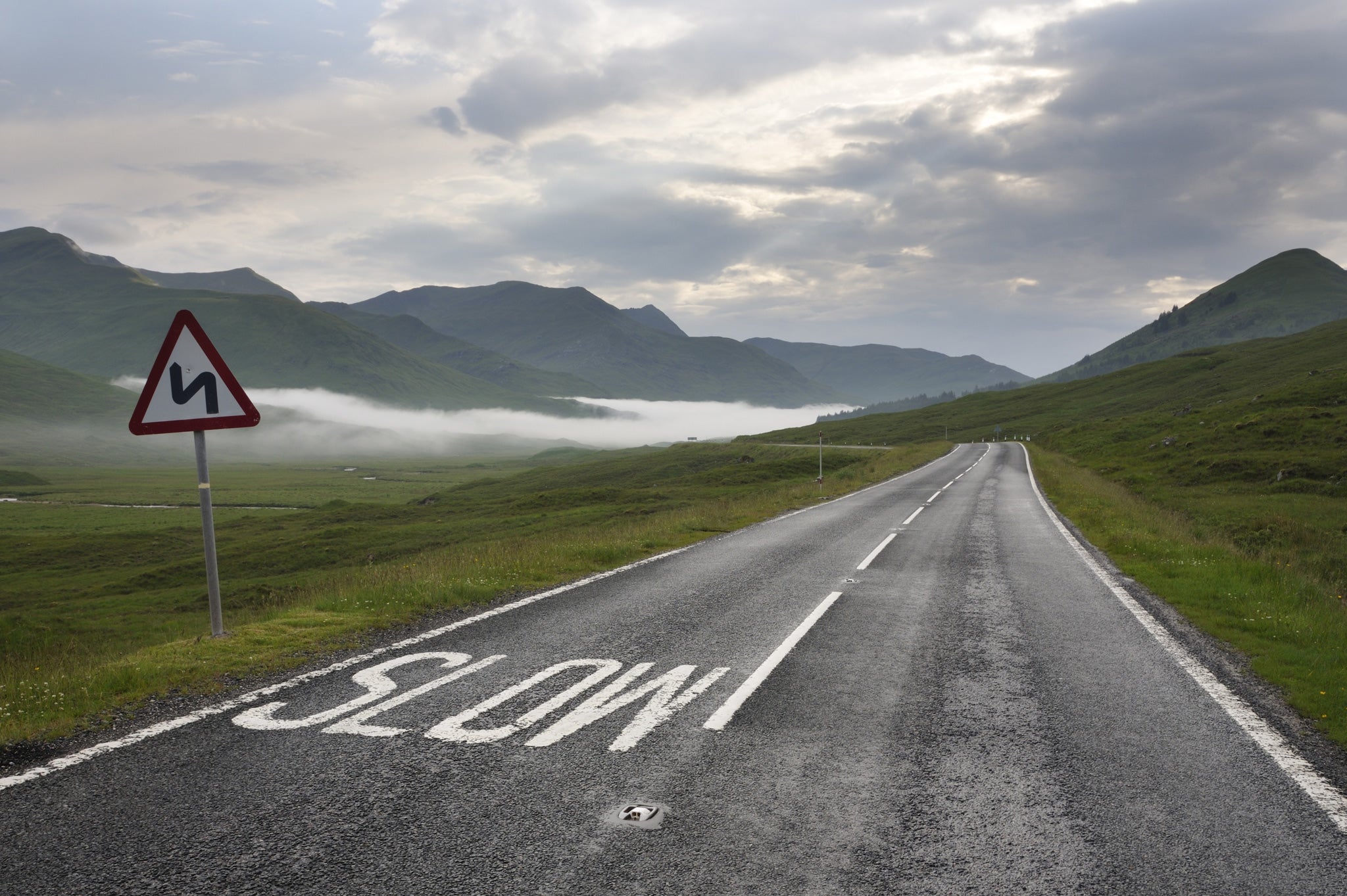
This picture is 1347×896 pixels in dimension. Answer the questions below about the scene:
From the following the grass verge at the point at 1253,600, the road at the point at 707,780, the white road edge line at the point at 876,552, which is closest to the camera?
the road at the point at 707,780

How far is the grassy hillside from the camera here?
9133mm

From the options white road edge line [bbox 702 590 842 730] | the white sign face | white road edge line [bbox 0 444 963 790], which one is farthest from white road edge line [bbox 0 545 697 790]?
white road edge line [bbox 702 590 842 730]

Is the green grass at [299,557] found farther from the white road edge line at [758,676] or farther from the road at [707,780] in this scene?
the white road edge line at [758,676]

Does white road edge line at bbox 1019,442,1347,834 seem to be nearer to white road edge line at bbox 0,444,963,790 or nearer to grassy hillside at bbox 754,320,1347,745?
grassy hillside at bbox 754,320,1347,745

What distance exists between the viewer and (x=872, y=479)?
4469 cm

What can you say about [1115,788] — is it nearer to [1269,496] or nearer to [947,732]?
[947,732]

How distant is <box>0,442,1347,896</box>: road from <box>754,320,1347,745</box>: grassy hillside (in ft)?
6.50

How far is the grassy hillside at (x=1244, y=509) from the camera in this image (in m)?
9.13

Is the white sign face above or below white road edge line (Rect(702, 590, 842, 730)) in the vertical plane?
above

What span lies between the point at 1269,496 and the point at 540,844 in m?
41.2

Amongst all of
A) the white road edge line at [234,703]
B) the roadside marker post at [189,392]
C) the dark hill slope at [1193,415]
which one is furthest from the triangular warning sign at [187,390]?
the dark hill slope at [1193,415]

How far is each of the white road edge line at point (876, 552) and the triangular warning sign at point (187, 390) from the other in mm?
10726

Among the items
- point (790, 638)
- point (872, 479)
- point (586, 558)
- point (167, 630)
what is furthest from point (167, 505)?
point (790, 638)

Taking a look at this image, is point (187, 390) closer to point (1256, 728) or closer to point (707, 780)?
point (707, 780)
